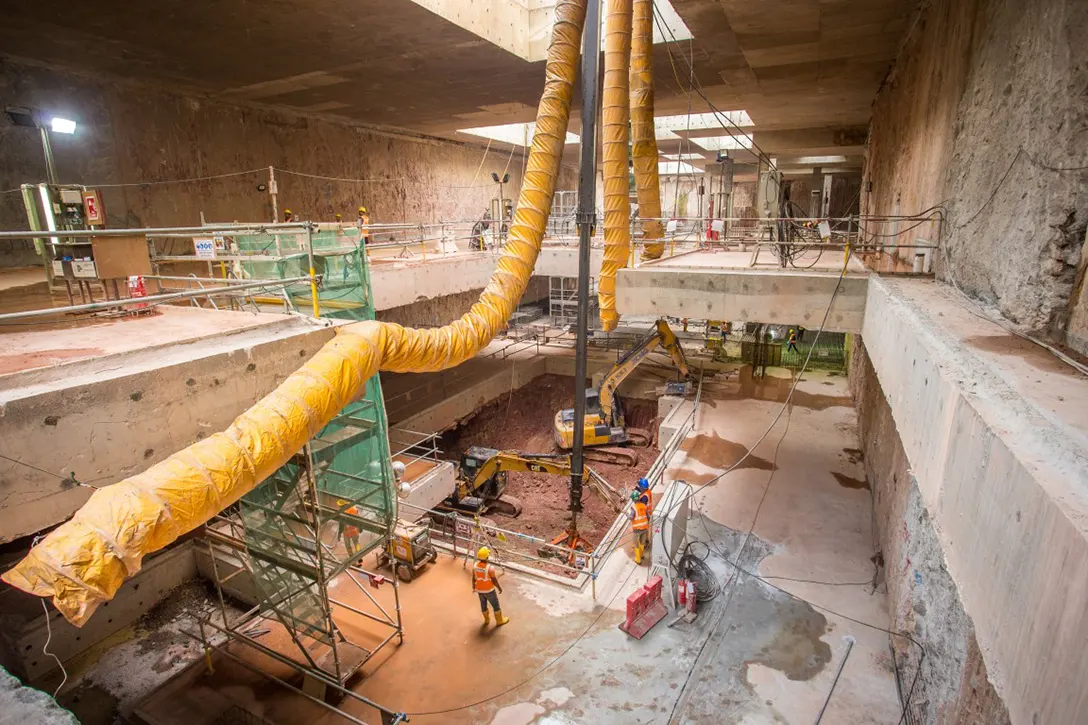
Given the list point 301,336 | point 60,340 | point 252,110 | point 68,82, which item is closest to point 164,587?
point 60,340

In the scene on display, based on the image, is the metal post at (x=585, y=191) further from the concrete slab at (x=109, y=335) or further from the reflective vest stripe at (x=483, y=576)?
the concrete slab at (x=109, y=335)

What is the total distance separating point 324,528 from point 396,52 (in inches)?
397

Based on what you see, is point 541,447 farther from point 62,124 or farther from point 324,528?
point 62,124

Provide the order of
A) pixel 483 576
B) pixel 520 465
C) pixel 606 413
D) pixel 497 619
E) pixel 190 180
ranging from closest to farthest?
pixel 483 576
pixel 497 619
pixel 520 465
pixel 190 180
pixel 606 413

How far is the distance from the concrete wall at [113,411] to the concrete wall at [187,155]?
11.1 m

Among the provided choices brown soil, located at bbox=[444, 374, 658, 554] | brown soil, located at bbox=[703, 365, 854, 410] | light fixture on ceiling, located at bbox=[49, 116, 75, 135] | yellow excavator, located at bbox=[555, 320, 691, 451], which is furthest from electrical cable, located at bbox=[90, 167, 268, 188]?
brown soil, located at bbox=[703, 365, 854, 410]

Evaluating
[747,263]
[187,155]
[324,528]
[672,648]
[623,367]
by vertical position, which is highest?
[187,155]

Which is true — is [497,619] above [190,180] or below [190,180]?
below

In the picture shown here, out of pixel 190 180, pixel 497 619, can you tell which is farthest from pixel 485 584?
pixel 190 180

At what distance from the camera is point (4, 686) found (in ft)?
7.59

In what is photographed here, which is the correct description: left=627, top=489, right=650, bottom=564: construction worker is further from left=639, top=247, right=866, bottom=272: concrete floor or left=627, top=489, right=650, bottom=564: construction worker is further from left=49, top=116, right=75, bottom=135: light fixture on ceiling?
left=49, top=116, right=75, bottom=135: light fixture on ceiling

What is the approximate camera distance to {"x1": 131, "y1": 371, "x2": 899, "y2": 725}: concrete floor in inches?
264

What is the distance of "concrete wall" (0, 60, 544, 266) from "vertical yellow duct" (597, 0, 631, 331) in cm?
1108

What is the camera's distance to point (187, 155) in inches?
574
